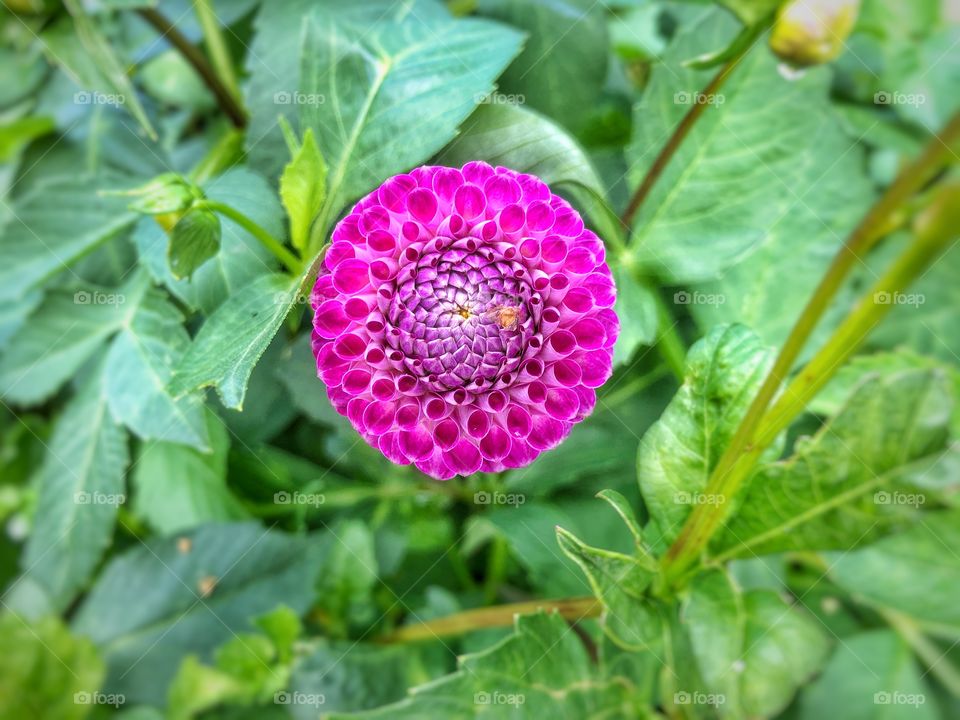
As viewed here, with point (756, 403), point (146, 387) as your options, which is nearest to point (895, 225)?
point (756, 403)

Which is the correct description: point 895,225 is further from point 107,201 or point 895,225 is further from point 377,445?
point 107,201

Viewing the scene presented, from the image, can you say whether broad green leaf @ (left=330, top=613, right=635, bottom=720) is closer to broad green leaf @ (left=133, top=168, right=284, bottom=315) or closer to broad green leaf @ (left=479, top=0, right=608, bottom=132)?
broad green leaf @ (left=133, top=168, right=284, bottom=315)

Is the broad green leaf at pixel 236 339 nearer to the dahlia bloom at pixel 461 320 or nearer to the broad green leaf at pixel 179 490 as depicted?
the dahlia bloom at pixel 461 320

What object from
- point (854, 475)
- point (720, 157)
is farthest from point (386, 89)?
point (854, 475)

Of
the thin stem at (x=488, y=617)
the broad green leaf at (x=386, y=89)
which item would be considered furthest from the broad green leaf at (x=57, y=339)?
the thin stem at (x=488, y=617)

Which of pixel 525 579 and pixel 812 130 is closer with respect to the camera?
pixel 812 130
